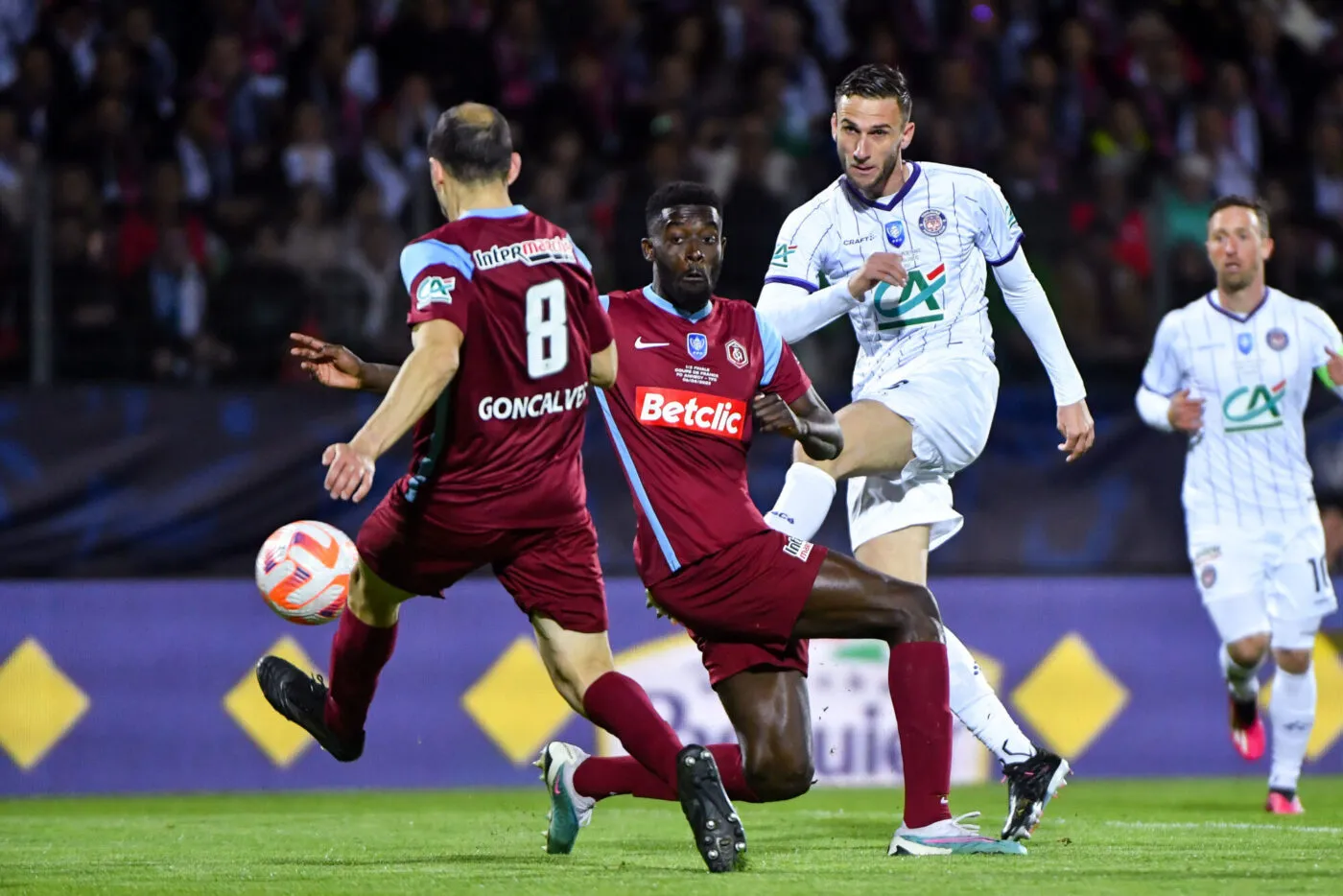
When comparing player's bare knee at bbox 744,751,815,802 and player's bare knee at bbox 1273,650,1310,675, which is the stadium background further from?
player's bare knee at bbox 744,751,815,802

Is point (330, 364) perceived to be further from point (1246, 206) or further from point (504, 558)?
point (1246, 206)

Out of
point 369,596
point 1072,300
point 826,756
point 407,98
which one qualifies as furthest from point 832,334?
point 369,596

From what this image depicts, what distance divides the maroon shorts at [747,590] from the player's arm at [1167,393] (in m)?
3.83

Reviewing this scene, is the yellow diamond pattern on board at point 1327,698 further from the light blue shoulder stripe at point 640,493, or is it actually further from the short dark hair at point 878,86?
the light blue shoulder stripe at point 640,493

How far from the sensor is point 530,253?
5305 millimetres

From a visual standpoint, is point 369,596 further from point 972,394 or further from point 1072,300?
point 1072,300

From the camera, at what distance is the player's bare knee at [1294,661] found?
907 centimetres

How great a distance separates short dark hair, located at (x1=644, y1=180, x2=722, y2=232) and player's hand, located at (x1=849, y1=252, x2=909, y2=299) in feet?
1.55

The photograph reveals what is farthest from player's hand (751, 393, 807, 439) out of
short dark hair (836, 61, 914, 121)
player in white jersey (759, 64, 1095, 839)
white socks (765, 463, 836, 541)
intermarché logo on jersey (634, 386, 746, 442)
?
short dark hair (836, 61, 914, 121)

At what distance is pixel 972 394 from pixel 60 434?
5.15m

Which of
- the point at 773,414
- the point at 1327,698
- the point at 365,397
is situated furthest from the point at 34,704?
the point at 1327,698

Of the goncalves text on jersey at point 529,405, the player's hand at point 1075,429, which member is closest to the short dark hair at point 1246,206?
the player's hand at point 1075,429

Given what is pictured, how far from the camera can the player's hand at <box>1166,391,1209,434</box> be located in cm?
894

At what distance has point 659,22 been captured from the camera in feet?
43.5
